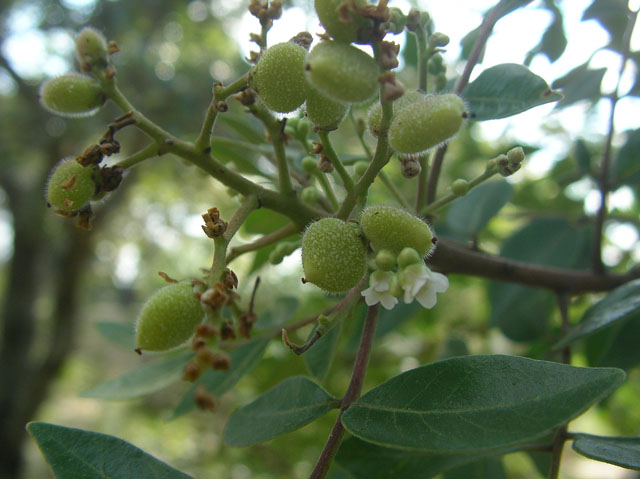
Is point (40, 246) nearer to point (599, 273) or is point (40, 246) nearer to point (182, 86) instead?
point (182, 86)

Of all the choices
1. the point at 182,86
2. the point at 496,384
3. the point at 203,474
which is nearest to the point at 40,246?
the point at 182,86

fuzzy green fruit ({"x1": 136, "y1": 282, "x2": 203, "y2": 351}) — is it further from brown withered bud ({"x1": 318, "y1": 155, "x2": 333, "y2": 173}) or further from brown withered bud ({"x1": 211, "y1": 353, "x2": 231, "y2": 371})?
brown withered bud ({"x1": 318, "y1": 155, "x2": 333, "y2": 173})

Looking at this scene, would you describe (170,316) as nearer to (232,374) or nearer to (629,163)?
(232,374)

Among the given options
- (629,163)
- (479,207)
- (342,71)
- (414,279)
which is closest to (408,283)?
(414,279)

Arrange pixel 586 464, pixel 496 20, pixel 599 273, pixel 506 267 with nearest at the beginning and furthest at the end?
pixel 496 20, pixel 506 267, pixel 599 273, pixel 586 464

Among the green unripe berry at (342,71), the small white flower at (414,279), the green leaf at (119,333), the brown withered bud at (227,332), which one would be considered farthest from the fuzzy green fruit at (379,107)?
the green leaf at (119,333)

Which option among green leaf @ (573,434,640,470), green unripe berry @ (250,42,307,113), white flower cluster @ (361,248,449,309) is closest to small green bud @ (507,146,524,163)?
white flower cluster @ (361,248,449,309)
